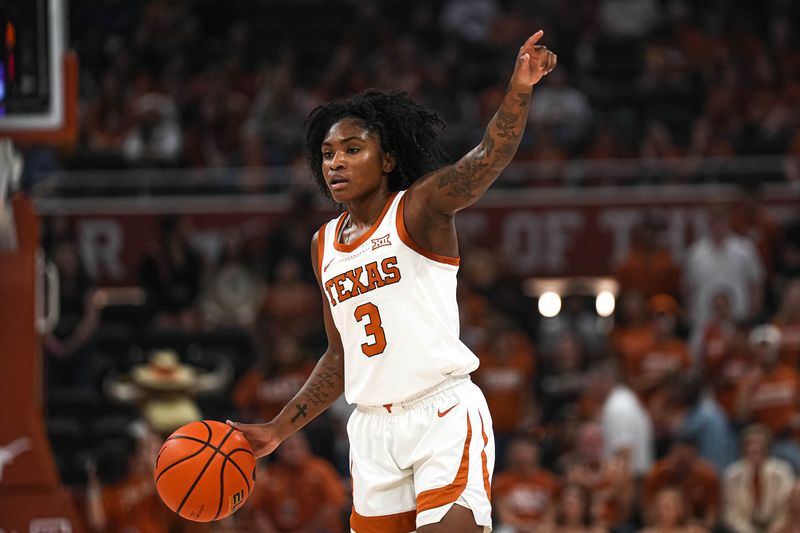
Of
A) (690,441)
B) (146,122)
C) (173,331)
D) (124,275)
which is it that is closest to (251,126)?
(146,122)

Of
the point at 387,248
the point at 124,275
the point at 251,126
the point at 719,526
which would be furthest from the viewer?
the point at 251,126

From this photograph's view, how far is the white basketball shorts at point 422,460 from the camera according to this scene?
4.70m

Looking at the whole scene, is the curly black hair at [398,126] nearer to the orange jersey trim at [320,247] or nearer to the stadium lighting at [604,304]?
the orange jersey trim at [320,247]

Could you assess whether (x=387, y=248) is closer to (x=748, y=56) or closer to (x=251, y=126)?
(x=251, y=126)

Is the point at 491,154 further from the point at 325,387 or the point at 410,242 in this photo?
the point at 325,387

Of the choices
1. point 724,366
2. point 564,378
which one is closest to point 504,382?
point 564,378

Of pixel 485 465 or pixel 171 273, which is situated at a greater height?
pixel 171 273

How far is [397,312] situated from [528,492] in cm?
576

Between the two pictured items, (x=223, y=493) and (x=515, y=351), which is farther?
(x=515, y=351)

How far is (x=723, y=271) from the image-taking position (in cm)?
1259

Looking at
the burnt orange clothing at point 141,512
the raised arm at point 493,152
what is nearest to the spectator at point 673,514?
the burnt orange clothing at point 141,512

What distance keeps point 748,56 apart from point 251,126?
19.7 ft

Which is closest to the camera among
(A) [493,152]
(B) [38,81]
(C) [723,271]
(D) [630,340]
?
(A) [493,152]

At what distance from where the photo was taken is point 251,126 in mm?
15039
